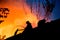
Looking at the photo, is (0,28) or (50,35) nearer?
(50,35)

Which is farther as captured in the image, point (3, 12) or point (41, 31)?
point (3, 12)

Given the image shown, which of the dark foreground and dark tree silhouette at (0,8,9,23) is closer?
the dark foreground

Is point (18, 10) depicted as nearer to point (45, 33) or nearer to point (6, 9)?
point (6, 9)

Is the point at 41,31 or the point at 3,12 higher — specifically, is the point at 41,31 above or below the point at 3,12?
below

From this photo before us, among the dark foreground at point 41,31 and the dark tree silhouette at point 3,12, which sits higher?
the dark tree silhouette at point 3,12

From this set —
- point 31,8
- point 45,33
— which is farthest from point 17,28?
point 45,33

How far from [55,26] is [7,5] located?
201 centimetres

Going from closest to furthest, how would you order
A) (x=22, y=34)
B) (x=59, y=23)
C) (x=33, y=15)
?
(x=59, y=23)
(x=22, y=34)
(x=33, y=15)

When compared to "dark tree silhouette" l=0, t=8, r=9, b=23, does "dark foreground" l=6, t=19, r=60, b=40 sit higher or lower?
lower

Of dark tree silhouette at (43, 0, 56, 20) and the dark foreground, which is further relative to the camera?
dark tree silhouette at (43, 0, 56, 20)

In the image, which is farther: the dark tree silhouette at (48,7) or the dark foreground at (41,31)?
the dark tree silhouette at (48,7)

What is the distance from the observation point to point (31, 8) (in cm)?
791

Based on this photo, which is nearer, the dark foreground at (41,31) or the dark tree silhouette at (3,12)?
the dark foreground at (41,31)

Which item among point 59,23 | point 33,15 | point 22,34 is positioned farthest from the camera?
point 33,15
